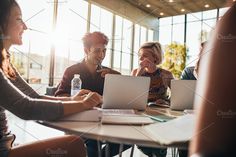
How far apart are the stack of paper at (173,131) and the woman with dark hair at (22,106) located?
14.0 inches

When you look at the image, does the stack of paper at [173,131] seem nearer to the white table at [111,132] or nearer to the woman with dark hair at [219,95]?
the white table at [111,132]

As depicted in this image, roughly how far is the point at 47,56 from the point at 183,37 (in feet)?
21.3

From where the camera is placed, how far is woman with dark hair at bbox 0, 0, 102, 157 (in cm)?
92

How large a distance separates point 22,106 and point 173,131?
555 millimetres

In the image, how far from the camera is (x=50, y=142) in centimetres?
113

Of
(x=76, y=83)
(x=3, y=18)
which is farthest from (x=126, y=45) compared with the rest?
(x=3, y=18)

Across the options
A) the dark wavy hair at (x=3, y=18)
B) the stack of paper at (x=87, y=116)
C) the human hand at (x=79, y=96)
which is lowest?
the stack of paper at (x=87, y=116)

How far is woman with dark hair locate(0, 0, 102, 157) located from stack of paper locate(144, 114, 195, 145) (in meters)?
0.36

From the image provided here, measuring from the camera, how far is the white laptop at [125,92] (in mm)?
1365

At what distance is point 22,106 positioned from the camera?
93 cm

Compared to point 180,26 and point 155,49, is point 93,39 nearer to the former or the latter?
point 155,49

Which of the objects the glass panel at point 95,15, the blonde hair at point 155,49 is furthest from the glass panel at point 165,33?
the blonde hair at point 155,49

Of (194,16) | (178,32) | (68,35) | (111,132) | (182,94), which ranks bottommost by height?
(111,132)

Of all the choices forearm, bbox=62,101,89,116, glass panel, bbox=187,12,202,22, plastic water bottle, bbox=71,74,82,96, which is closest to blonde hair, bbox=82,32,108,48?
plastic water bottle, bbox=71,74,82,96
